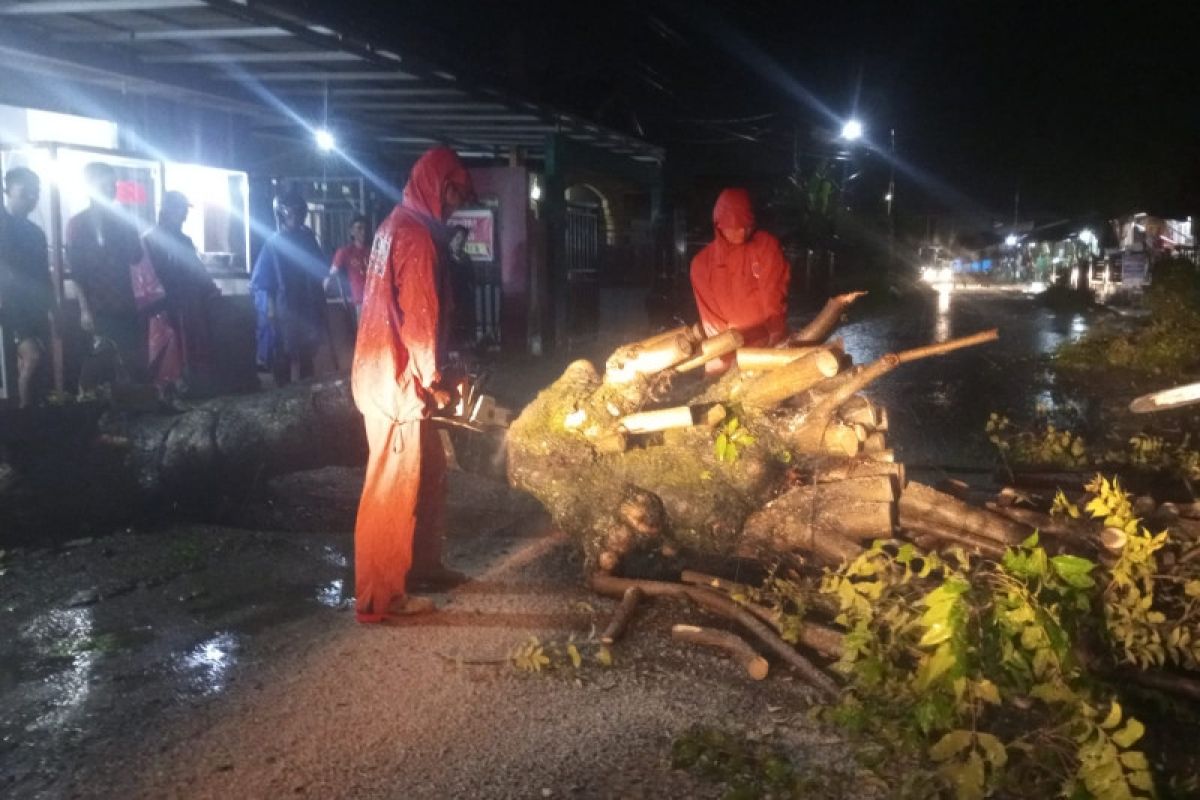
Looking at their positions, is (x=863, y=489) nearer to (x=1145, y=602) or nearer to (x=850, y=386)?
(x=850, y=386)

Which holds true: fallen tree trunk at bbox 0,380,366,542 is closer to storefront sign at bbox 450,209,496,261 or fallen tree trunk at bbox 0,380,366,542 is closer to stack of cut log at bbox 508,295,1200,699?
stack of cut log at bbox 508,295,1200,699

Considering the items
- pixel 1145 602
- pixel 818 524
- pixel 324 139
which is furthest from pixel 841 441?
pixel 324 139

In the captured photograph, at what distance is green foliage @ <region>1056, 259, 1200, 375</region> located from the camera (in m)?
12.4

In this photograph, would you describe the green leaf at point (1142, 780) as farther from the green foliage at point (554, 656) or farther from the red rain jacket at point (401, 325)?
the red rain jacket at point (401, 325)

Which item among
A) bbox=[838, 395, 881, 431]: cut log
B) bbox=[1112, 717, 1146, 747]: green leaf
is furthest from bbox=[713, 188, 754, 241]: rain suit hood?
bbox=[1112, 717, 1146, 747]: green leaf

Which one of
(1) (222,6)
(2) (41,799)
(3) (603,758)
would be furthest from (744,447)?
(1) (222,6)

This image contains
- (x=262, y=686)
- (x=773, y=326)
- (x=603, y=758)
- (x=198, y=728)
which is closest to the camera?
(x=603, y=758)

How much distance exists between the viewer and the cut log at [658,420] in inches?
197

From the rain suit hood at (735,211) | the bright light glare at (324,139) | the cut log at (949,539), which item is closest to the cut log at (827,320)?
the rain suit hood at (735,211)

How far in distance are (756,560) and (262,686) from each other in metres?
2.46

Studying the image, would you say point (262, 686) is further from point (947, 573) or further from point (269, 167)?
point (269, 167)

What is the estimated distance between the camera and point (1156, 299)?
A: 46.8 ft

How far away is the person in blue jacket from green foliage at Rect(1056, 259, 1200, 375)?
9.59m

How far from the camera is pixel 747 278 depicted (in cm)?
638
